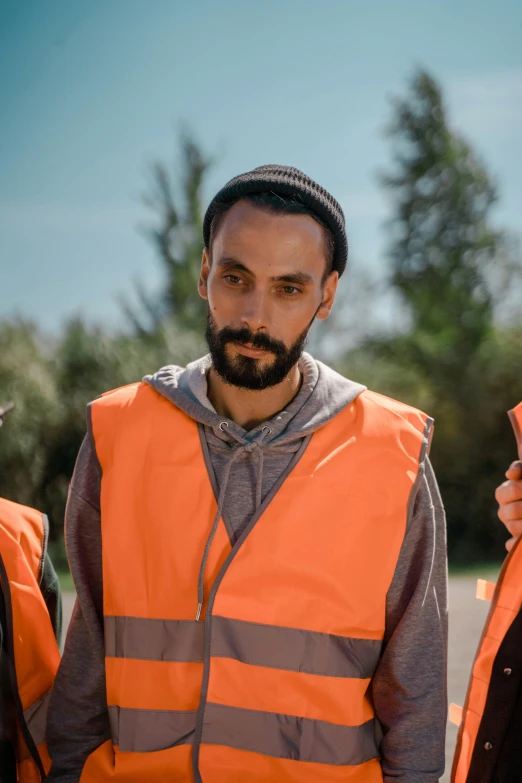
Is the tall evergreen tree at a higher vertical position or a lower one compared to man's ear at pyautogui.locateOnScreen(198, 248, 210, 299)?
higher

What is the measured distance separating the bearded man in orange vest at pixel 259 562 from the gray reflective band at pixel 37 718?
0.07 meters

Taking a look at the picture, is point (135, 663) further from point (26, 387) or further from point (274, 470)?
point (26, 387)

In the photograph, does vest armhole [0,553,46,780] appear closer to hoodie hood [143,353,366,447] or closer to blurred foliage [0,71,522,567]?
hoodie hood [143,353,366,447]

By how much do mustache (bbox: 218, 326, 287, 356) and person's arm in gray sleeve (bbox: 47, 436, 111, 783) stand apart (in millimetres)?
526

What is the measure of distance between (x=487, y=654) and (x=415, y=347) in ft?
35.8

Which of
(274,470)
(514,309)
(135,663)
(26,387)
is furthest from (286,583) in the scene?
(514,309)

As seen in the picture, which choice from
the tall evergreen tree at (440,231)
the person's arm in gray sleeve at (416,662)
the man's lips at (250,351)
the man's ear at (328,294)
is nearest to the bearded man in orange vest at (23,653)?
the man's lips at (250,351)

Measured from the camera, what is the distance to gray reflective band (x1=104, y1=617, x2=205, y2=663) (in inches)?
78.8

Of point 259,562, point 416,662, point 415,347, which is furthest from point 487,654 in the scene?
point 415,347

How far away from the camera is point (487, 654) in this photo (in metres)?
1.92

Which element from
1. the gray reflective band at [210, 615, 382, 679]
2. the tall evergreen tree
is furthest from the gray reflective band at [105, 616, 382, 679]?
the tall evergreen tree

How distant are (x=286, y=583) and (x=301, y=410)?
0.50 meters

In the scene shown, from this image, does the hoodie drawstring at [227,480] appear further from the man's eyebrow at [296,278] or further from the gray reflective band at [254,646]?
the man's eyebrow at [296,278]

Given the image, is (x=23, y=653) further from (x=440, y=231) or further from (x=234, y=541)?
(x=440, y=231)
